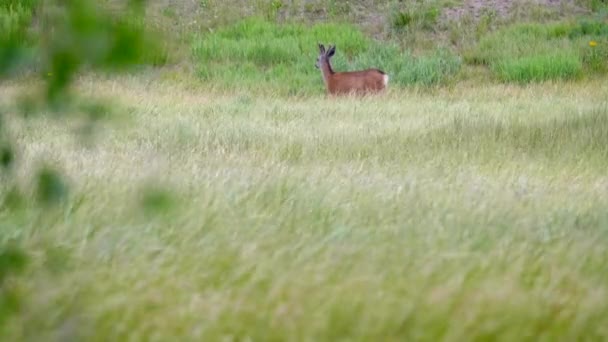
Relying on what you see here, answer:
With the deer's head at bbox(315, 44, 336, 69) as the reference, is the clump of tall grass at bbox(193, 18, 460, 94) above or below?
below

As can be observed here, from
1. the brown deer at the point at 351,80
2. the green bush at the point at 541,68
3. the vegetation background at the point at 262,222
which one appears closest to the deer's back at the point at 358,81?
the brown deer at the point at 351,80

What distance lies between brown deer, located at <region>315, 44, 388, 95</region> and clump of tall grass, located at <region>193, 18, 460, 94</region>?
39 centimetres

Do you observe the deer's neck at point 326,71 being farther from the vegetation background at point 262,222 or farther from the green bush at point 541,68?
the vegetation background at point 262,222

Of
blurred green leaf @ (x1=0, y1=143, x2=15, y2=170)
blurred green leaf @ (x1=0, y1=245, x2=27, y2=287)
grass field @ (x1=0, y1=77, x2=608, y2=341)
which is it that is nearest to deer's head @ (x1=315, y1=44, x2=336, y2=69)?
grass field @ (x1=0, y1=77, x2=608, y2=341)

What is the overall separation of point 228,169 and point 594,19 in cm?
1569

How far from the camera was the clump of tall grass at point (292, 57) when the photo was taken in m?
17.4

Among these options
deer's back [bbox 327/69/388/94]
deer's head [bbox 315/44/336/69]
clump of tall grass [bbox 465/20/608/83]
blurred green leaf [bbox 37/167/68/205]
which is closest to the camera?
blurred green leaf [bbox 37/167/68/205]

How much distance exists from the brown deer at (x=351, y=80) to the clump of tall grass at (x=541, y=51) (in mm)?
2524

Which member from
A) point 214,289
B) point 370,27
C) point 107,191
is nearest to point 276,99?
point 370,27

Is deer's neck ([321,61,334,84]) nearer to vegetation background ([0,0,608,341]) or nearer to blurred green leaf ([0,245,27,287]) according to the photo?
vegetation background ([0,0,608,341])

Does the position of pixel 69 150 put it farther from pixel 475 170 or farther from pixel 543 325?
pixel 543 325

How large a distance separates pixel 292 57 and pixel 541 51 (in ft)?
13.9

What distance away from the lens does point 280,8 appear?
21.5m

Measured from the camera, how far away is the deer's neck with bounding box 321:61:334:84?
16703mm
